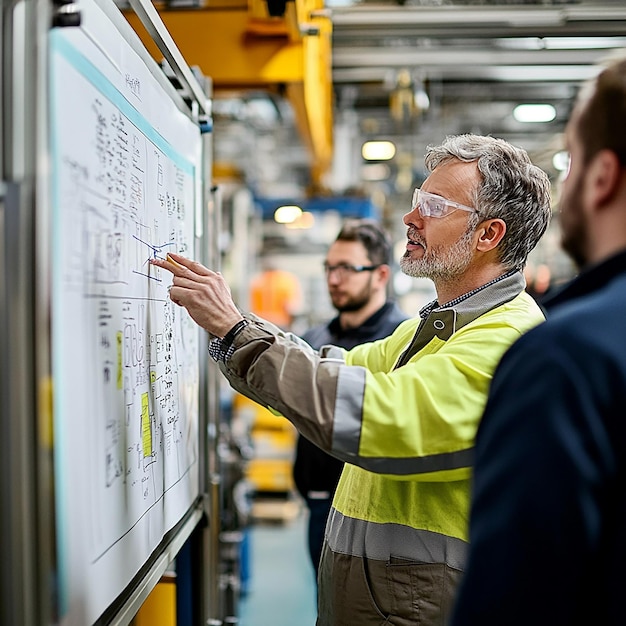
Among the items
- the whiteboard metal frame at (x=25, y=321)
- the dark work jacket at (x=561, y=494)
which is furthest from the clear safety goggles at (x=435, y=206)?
the whiteboard metal frame at (x=25, y=321)

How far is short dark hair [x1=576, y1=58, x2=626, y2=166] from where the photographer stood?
119 cm

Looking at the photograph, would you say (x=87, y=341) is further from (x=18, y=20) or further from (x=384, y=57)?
(x=384, y=57)

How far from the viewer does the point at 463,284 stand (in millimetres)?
2141

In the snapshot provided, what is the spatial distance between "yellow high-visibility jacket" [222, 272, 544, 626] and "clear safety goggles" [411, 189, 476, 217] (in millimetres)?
214

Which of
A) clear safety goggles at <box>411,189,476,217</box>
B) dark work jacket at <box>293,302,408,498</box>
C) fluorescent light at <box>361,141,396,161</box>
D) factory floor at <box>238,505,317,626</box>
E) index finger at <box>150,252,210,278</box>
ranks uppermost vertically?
fluorescent light at <box>361,141,396,161</box>

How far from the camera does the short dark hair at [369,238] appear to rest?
403cm

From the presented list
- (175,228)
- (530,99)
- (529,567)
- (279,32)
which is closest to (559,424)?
(529,567)

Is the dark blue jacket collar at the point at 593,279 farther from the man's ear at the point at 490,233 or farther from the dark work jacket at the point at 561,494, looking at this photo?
the man's ear at the point at 490,233

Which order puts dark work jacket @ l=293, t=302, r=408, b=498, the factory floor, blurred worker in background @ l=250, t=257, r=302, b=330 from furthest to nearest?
blurred worker in background @ l=250, t=257, r=302, b=330
the factory floor
dark work jacket @ l=293, t=302, r=408, b=498

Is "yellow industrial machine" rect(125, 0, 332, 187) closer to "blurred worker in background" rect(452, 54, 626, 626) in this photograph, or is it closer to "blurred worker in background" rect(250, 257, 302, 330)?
"blurred worker in background" rect(452, 54, 626, 626)

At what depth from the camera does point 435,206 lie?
211 centimetres

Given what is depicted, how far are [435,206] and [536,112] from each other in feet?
21.8

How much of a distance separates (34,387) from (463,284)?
125cm

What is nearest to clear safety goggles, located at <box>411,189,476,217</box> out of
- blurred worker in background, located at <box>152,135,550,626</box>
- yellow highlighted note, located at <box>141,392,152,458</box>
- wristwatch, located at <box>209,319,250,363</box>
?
blurred worker in background, located at <box>152,135,550,626</box>
